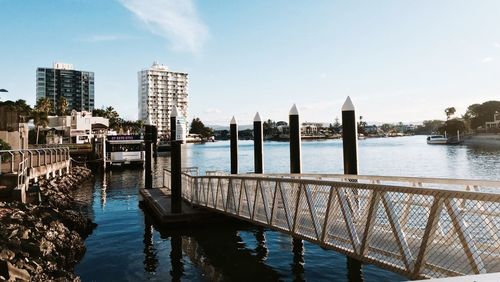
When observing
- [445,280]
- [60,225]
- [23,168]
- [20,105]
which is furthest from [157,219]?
[20,105]

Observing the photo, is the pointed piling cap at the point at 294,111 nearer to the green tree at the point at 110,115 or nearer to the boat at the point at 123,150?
the boat at the point at 123,150

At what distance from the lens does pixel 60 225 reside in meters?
13.9

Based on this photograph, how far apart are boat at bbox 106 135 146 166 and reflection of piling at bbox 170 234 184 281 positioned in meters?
41.4

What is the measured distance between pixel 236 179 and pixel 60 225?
684cm

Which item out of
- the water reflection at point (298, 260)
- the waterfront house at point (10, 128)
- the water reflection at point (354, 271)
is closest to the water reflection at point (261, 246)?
the water reflection at point (298, 260)

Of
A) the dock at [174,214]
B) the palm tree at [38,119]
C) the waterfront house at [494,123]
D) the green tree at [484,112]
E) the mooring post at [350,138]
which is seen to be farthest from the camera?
the green tree at [484,112]

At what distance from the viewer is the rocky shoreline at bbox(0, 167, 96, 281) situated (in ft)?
29.7

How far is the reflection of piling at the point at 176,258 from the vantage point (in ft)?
35.4

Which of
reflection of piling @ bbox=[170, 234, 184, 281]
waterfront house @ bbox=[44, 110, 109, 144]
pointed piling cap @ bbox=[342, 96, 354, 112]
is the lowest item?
reflection of piling @ bbox=[170, 234, 184, 281]

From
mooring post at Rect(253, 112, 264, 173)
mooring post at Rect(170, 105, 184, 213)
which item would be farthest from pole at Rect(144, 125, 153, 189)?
mooring post at Rect(253, 112, 264, 173)

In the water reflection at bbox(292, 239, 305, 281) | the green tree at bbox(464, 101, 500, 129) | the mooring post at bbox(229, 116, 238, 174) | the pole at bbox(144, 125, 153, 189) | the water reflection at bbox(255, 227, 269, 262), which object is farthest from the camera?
the green tree at bbox(464, 101, 500, 129)

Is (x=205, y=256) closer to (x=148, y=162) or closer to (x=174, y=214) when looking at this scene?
(x=174, y=214)

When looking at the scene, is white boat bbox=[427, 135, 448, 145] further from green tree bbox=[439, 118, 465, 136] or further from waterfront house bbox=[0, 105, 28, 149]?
waterfront house bbox=[0, 105, 28, 149]

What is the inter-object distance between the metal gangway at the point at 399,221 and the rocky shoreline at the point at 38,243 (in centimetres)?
584
